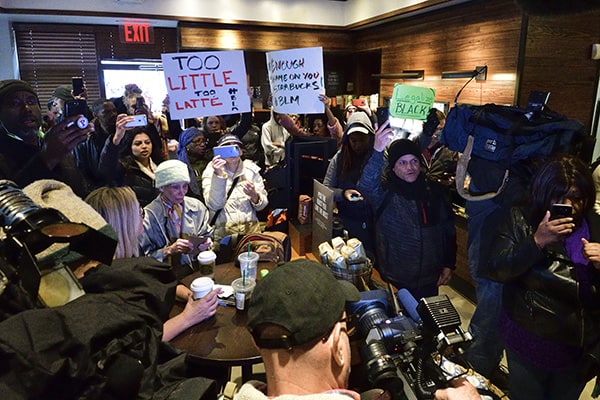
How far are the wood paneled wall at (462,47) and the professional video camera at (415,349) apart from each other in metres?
3.22

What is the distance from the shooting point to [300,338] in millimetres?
894

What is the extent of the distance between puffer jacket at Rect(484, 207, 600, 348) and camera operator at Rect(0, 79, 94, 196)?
2098mm

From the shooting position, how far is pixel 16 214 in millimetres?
750

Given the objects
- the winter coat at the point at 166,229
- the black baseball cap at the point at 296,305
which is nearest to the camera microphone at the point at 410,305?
the black baseball cap at the point at 296,305

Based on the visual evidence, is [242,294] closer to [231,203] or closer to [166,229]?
[166,229]

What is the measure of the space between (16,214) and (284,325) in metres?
0.56

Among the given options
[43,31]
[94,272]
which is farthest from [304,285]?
[43,31]

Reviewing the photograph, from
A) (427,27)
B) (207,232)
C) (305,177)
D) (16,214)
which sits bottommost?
(207,232)

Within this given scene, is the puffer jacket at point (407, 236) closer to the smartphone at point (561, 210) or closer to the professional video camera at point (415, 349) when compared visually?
the smartphone at point (561, 210)

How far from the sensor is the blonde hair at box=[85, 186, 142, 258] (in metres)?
1.81

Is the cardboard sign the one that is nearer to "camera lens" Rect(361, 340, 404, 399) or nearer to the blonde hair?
the blonde hair

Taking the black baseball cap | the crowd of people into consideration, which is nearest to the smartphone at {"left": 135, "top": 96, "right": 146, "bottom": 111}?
the crowd of people

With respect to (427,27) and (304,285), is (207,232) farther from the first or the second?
(427,27)

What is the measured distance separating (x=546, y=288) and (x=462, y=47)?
3292 mm
